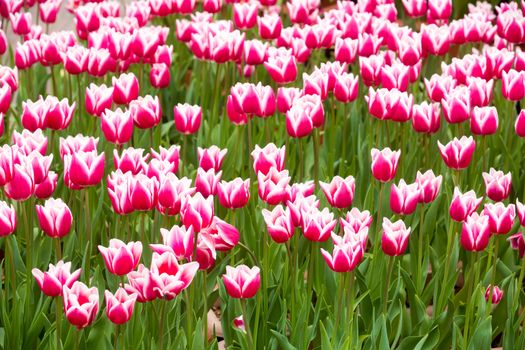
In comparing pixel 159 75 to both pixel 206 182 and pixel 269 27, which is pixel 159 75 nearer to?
pixel 269 27

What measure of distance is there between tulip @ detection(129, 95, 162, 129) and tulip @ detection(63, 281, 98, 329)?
3.38 ft

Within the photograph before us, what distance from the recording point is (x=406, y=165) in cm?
350

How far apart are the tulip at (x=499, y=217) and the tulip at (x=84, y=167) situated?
3.34 feet

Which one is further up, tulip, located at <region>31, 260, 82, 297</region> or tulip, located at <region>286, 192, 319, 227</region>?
tulip, located at <region>286, 192, 319, 227</region>

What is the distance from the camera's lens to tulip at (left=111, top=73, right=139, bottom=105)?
323cm

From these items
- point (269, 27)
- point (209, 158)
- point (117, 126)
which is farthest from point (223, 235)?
point (269, 27)

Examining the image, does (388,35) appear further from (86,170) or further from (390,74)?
(86,170)

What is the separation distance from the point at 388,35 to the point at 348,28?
209 millimetres

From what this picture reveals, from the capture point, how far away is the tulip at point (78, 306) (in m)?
2.05

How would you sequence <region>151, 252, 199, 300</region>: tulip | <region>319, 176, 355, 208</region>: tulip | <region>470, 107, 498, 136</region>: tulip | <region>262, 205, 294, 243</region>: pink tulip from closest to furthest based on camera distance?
<region>151, 252, 199, 300</region>: tulip, <region>262, 205, 294, 243</region>: pink tulip, <region>319, 176, 355, 208</region>: tulip, <region>470, 107, 498, 136</region>: tulip

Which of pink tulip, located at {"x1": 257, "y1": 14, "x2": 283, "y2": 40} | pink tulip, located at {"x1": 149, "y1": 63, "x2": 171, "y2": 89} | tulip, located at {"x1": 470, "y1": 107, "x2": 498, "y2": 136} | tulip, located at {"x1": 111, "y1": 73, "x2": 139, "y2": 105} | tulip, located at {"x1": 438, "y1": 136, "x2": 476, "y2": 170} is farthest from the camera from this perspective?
pink tulip, located at {"x1": 257, "y1": 14, "x2": 283, "y2": 40}

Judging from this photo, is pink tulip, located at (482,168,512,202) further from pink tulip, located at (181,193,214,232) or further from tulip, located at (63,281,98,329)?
tulip, located at (63,281,98,329)

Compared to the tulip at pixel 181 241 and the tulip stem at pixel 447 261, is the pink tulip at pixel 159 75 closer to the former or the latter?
the tulip stem at pixel 447 261

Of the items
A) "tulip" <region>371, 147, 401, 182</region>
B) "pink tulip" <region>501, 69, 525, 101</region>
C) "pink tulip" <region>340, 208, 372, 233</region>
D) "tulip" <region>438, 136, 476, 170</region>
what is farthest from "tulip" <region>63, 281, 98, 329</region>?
"pink tulip" <region>501, 69, 525, 101</region>
